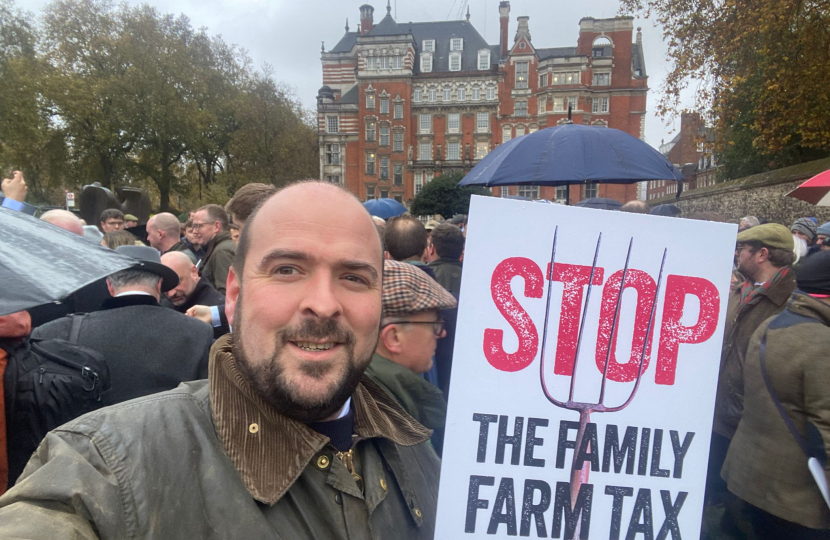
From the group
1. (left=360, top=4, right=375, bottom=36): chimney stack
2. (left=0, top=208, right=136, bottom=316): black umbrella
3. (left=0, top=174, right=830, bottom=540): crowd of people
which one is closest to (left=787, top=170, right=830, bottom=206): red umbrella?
(left=0, top=174, right=830, bottom=540): crowd of people

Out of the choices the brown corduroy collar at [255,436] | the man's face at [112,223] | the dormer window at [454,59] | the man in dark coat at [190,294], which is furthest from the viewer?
the dormer window at [454,59]

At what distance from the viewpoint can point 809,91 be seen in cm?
1073

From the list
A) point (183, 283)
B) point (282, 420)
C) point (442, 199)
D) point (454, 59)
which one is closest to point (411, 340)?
point (282, 420)

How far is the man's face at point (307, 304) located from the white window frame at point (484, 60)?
5763 cm

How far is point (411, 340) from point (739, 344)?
2103 millimetres

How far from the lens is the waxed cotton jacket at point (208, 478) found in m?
0.92

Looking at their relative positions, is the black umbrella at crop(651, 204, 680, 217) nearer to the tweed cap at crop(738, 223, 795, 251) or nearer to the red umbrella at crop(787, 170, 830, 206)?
the red umbrella at crop(787, 170, 830, 206)

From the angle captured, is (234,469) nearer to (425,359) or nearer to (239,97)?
(425,359)

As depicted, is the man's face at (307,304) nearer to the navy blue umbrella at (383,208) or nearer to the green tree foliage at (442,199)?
the navy blue umbrella at (383,208)

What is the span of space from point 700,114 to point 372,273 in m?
14.7

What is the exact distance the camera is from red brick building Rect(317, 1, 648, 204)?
50.0m

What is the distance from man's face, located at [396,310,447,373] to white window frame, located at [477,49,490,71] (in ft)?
186

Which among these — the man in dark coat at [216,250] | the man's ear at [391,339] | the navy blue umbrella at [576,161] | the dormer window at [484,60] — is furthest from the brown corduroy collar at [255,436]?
the dormer window at [484,60]

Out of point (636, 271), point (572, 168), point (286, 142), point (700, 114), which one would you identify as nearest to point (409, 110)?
point (286, 142)
